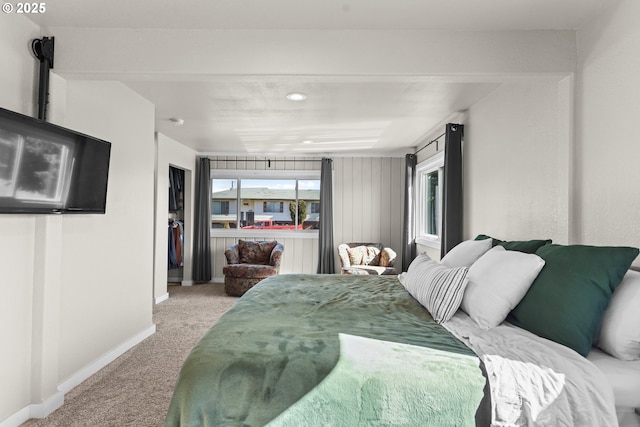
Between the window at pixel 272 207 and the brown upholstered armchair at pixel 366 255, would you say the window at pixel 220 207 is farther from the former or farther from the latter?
the brown upholstered armchair at pixel 366 255

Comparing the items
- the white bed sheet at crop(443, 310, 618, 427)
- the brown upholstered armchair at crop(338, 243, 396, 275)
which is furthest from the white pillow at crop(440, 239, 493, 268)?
the brown upholstered armchair at crop(338, 243, 396, 275)

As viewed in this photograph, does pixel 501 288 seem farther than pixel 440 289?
No

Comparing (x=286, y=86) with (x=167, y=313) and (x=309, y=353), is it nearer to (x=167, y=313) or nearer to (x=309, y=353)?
(x=309, y=353)

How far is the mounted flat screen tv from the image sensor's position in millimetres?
2043

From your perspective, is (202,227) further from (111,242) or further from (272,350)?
(272,350)

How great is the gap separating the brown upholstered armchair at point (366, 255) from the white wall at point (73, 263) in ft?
10.5

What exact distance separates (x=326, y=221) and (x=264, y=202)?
1.31 meters

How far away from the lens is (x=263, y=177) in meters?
7.39

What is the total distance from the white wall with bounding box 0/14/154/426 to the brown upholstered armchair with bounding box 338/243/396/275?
10.5 feet

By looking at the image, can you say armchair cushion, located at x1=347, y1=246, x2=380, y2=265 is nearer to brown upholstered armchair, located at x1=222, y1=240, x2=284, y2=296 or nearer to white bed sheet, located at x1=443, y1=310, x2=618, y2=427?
brown upholstered armchair, located at x1=222, y1=240, x2=284, y2=296

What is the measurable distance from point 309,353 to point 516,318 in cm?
109

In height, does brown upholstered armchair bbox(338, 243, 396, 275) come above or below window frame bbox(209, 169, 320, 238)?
below

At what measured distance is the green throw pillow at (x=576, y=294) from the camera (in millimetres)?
1602

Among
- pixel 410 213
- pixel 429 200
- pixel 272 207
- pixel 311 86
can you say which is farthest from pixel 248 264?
pixel 311 86
